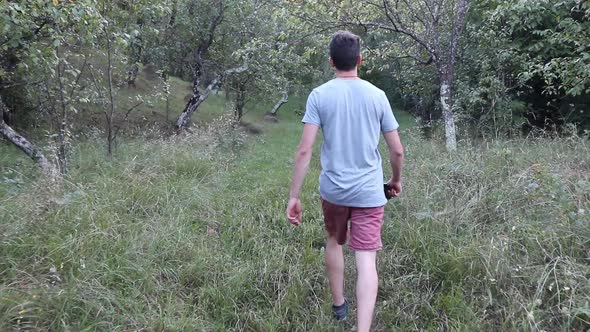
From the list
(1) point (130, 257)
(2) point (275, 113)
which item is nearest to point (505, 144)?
(1) point (130, 257)

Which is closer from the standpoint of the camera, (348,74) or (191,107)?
(348,74)

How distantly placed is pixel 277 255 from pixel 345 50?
1.73 m

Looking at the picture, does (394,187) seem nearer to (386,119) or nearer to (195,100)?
(386,119)

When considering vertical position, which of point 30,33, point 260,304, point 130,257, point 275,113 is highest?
point 30,33

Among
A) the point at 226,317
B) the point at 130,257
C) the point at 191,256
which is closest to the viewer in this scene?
the point at 226,317

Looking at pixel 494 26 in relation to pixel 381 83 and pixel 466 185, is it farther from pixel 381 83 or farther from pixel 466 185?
pixel 381 83

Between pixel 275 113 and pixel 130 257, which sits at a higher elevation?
pixel 130 257

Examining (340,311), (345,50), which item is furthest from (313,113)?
(340,311)

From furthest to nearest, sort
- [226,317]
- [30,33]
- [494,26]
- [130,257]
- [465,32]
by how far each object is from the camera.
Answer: [465,32] < [494,26] < [30,33] < [130,257] < [226,317]

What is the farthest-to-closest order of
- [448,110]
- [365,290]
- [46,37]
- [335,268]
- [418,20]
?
1. [418,20]
2. [448,110]
3. [46,37]
4. [335,268]
5. [365,290]

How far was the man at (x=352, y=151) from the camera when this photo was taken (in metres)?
2.90

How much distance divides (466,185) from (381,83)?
23653 mm

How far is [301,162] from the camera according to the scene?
9.64 feet

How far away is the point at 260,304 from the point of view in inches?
135
